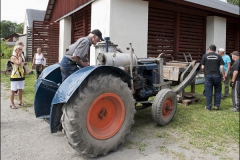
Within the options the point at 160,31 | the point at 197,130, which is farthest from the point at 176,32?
the point at 197,130

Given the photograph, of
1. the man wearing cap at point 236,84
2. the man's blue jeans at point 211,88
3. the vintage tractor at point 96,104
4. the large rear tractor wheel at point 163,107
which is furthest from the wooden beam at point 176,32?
the vintage tractor at point 96,104

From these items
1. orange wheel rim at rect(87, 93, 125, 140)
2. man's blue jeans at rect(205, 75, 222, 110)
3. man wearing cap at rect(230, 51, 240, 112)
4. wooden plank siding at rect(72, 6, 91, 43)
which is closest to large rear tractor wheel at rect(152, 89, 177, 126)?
orange wheel rim at rect(87, 93, 125, 140)

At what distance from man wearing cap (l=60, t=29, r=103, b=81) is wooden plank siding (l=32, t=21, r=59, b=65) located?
11165 mm

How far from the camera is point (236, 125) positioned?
480cm

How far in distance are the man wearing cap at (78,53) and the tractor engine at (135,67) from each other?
0.86 feet

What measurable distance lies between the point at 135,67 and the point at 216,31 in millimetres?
8494

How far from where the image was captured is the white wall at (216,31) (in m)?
11.3

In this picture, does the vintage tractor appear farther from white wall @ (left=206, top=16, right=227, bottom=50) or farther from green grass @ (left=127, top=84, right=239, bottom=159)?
white wall @ (left=206, top=16, right=227, bottom=50)

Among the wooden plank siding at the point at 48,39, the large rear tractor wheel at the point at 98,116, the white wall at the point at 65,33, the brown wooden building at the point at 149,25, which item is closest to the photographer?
the large rear tractor wheel at the point at 98,116

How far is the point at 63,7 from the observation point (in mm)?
13508

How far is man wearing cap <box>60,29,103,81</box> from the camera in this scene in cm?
375

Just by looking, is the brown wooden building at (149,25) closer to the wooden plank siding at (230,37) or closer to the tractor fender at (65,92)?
the wooden plank siding at (230,37)

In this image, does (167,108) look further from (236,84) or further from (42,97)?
(236,84)

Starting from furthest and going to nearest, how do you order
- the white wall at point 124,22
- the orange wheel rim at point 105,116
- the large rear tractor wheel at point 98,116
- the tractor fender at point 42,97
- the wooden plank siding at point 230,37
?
1. the wooden plank siding at point 230,37
2. the white wall at point 124,22
3. the tractor fender at point 42,97
4. the orange wheel rim at point 105,116
5. the large rear tractor wheel at point 98,116
